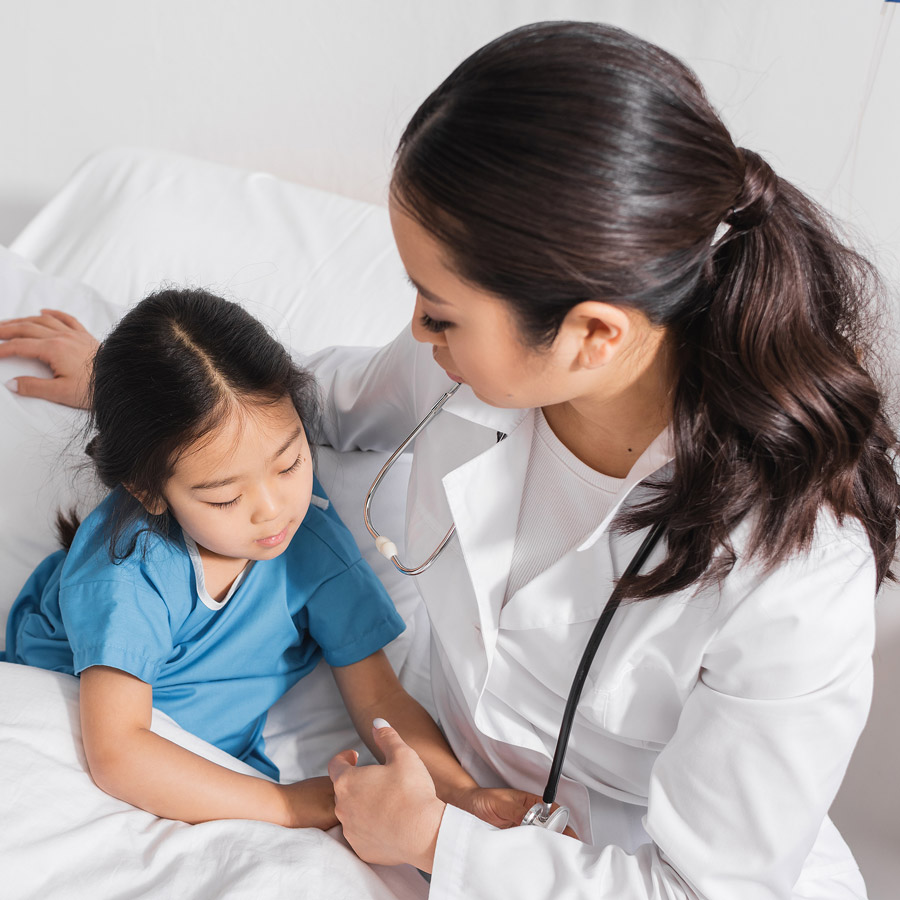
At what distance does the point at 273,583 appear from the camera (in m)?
1.14

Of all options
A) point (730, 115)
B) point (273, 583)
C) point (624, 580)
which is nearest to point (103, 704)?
point (273, 583)

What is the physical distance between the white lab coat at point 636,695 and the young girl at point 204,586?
0.13 meters

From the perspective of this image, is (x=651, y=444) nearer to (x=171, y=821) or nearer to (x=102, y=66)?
(x=171, y=821)

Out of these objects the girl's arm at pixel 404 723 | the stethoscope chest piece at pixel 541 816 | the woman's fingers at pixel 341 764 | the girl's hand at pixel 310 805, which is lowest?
the girl's hand at pixel 310 805

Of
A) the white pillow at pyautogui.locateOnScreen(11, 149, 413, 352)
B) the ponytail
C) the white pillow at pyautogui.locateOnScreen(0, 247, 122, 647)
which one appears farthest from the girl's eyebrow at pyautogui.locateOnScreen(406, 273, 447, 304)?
the white pillow at pyautogui.locateOnScreen(11, 149, 413, 352)

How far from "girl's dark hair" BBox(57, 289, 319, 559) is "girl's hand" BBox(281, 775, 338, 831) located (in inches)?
13.5

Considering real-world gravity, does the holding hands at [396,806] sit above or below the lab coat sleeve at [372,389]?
below

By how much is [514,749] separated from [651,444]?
17.4 inches

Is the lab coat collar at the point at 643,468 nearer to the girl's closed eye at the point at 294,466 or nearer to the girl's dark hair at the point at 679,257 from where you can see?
the girl's dark hair at the point at 679,257

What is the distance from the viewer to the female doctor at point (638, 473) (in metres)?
0.66

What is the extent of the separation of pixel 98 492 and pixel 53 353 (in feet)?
0.80

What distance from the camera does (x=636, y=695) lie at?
0.89 metres

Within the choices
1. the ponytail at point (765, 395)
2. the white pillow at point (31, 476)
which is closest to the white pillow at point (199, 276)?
the white pillow at point (31, 476)

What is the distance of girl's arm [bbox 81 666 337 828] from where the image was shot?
0.95 metres
